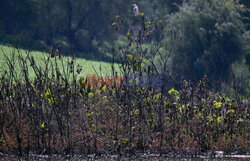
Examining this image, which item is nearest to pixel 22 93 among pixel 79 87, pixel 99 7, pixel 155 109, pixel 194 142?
pixel 79 87

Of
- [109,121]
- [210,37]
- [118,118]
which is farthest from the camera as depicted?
[210,37]

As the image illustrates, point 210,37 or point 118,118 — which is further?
point 210,37

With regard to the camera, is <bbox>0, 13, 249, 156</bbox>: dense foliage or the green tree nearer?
<bbox>0, 13, 249, 156</bbox>: dense foliage

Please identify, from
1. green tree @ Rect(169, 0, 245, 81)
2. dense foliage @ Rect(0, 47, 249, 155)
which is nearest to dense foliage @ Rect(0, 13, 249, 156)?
dense foliage @ Rect(0, 47, 249, 155)

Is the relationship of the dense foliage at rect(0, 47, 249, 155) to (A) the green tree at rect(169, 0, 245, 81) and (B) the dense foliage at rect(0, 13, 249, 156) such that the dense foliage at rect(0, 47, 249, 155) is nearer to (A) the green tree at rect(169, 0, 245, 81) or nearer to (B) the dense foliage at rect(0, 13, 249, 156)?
(B) the dense foliage at rect(0, 13, 249, 156)

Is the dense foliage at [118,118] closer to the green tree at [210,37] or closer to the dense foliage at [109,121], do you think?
the dense foliage at [109,121]

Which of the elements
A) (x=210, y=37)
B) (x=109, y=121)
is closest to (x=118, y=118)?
(x=109, y=121)

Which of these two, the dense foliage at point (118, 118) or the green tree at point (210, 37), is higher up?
the green tree at point (210, 37)

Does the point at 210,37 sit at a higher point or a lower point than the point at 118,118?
higher

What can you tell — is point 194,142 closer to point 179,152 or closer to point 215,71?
point 179,152

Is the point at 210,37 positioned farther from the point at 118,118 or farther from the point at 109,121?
the point at 118,118

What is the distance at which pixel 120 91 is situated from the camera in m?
7.56

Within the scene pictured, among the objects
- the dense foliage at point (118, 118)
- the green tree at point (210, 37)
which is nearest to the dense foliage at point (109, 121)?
the dense foliage at point (118, 118)

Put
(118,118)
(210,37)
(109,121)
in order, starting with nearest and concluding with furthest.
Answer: (118,118) → (109,121) → (210,37)
